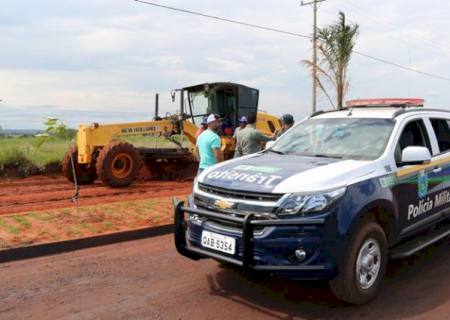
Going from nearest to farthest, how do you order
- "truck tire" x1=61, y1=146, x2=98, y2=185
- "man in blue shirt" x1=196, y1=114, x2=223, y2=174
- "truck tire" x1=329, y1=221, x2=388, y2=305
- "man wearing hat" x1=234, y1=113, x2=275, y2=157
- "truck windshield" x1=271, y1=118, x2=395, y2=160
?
"truck tire" x1=329, y1=221, x2=388, y2=305, "truck windshield" x1=271, y1=118, x2=395, y2=160, "man in blue shirt" x1=196, y1=114, x2=223, y2=174, "man wearing hat" x1=234, y1=113, x2=275, y2=157, "truck tire" x1=61, y1=146, x2=98, y2=185

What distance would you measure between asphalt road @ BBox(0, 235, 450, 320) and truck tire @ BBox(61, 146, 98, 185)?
7138mm

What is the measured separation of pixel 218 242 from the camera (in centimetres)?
460

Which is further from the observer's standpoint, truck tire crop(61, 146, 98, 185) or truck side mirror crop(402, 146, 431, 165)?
truck tire crop(61, 146, 98, 185)

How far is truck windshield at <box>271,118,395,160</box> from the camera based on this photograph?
5.21 metres

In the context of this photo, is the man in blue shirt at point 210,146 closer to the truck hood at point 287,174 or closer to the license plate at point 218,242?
the truck hood at point 287,174

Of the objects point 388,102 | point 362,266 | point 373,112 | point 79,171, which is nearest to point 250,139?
point 388,102

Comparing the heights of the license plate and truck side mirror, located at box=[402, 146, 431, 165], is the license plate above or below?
below

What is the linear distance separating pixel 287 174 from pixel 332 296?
1.36m

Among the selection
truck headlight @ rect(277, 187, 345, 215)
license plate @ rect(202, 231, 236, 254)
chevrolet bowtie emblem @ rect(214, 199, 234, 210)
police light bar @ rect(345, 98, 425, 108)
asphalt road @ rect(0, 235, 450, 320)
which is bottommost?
asphalt road @ rect(0, 235, 450, 320)

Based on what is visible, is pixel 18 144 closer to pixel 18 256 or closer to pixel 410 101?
pixel 18 256

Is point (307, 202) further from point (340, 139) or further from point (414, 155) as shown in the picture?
point (340, 139)

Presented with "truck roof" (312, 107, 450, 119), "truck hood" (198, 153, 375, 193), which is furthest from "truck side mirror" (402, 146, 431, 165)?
"truck roof" (312, 107, 450, 119)

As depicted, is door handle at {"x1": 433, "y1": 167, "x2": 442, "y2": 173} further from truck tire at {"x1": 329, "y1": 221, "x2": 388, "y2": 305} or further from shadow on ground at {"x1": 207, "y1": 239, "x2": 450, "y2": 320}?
truck tire at {"x1": 329, "y1": 221, "x2": 388, "y2": 305}

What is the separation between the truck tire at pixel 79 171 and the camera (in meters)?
13.1
